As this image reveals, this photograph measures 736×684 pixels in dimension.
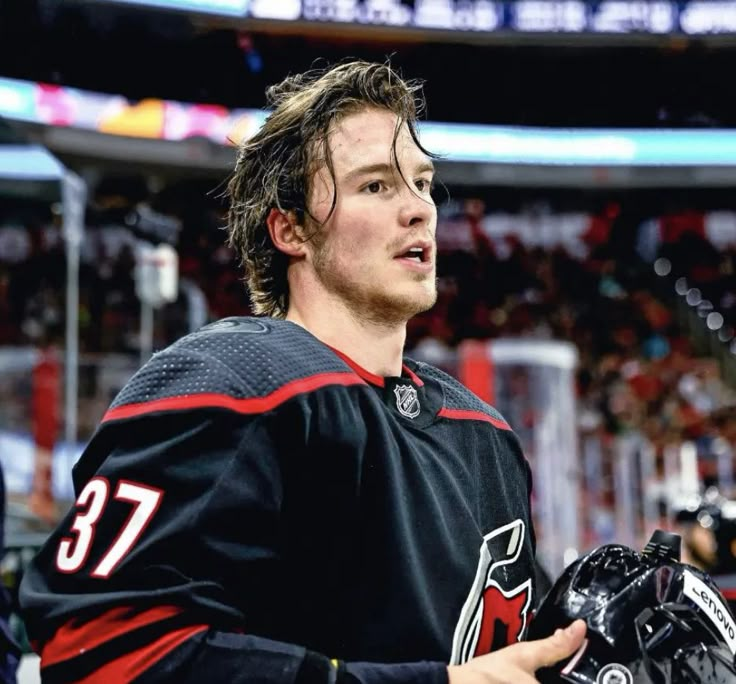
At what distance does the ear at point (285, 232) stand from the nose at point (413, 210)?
6.7 inches

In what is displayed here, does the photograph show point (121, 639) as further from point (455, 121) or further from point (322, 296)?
point (455, 121)

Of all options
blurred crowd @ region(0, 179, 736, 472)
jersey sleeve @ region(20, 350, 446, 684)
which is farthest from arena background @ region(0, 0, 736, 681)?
jersey sleeve @ region(20, 350, 446, 684)

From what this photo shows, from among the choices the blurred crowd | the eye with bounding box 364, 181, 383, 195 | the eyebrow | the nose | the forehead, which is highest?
the forehead

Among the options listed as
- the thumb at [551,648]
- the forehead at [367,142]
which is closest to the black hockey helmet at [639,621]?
the thumb at [551,648]

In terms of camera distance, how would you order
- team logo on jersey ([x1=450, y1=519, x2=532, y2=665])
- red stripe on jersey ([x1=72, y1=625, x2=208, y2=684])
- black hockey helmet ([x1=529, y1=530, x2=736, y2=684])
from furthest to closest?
team logo on jersey ([x1=450, y1=519, x2=532, y2=665]), black hockey helmet ([x1=529, y1=530, x2=736, y2=684]), red stripe on jersey ([x1=72, y1=625, x2=208, y2=684])

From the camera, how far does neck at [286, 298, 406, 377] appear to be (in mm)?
1467

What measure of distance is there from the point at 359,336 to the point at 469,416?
23 centimetres

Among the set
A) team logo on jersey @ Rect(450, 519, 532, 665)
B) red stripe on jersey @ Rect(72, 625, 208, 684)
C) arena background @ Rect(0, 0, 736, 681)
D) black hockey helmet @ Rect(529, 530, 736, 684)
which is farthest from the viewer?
arena background @ Rect(0, 0, 736, 681)

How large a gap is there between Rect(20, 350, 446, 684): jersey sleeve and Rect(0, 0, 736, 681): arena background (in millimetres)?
6510

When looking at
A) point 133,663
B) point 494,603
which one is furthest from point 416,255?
point 133,663

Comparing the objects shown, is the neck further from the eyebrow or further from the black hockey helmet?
the black hockey helmet

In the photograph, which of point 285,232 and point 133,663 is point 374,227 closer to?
point 285,232

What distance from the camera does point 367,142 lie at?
1.47m

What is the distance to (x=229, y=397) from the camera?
1.17 m
